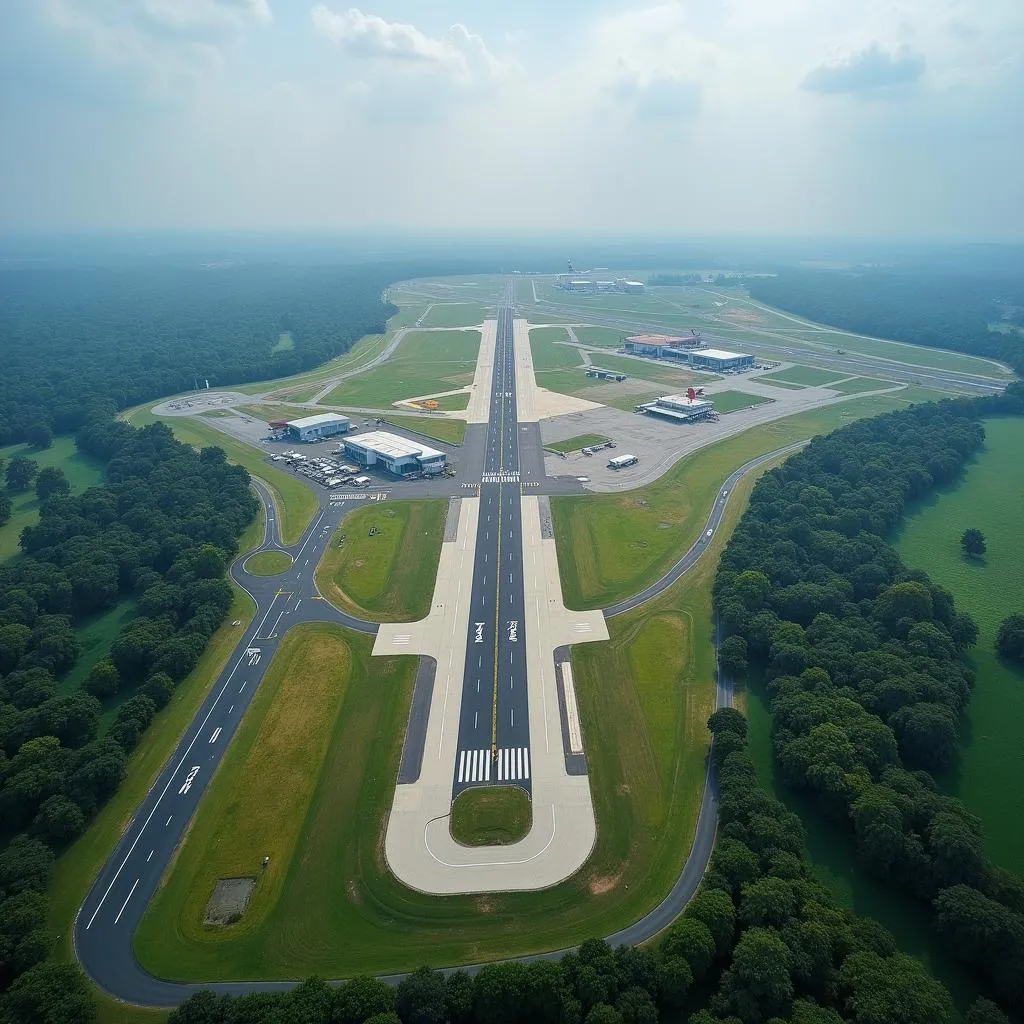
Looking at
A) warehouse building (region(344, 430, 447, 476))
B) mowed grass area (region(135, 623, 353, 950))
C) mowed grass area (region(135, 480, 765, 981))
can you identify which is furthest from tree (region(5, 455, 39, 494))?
mowed grass area (region(135, 480, 765, 981))

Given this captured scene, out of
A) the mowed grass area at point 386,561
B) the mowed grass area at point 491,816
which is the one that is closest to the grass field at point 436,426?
the mowed grass area at point 386,561

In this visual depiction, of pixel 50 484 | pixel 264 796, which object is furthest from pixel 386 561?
pixel 50 484

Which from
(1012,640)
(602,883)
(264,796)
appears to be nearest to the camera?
(602,883)

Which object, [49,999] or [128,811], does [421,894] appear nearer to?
[49,999]

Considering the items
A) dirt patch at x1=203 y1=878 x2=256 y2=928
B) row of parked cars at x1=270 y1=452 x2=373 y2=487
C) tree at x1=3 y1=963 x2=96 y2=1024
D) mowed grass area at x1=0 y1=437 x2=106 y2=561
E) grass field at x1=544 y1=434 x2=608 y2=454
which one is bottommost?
dirt patch at x1=203 y1=878 x2=256 y2=928

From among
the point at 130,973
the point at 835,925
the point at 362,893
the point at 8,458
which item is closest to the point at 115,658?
the point at 130,973

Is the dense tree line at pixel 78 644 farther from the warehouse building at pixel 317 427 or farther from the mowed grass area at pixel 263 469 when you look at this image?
the warehouse building at pixel 317 427

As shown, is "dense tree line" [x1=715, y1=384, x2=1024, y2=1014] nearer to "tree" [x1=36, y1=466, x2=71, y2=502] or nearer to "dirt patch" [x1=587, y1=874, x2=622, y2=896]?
"dirt patch" [x1=587, y1=874, x2=622, y2=896]
